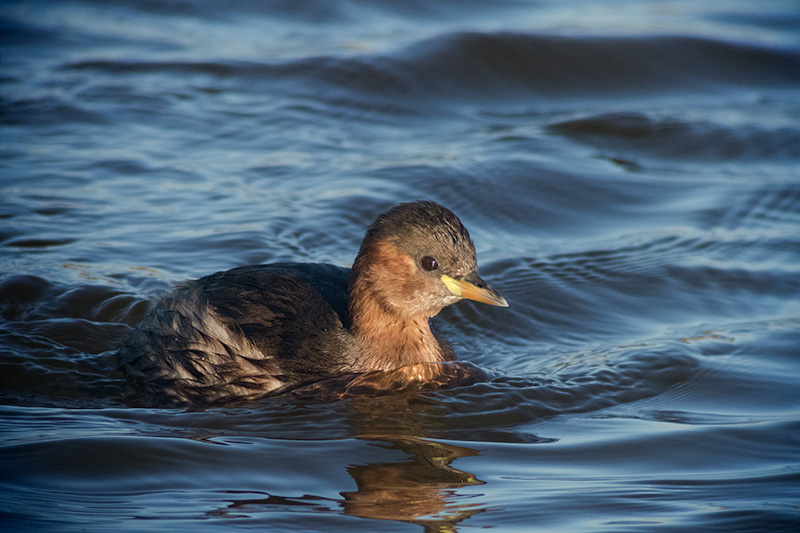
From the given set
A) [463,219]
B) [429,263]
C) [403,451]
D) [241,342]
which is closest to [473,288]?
[429,263]

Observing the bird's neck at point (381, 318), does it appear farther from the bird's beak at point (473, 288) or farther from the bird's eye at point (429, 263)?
the bird's beak at point (473, 288)

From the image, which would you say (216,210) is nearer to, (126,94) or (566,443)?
(126,94)

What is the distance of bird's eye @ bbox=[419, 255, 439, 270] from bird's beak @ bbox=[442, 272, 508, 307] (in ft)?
0.31

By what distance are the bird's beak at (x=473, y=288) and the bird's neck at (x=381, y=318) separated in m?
0.32

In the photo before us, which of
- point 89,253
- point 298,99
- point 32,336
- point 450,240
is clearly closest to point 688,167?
point 298,99

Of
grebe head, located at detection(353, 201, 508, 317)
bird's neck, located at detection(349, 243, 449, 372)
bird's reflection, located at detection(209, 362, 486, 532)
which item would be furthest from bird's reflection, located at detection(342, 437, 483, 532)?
grebe head, located at detection(353, 201, 508, 317)

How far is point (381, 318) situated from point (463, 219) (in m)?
3.41

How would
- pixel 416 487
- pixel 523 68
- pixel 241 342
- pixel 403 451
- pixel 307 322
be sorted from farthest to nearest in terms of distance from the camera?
pixel 523 68
pixel 307 322
pixel 241 342
pixel 403 451
pixel 416 487

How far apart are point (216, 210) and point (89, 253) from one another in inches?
55.2

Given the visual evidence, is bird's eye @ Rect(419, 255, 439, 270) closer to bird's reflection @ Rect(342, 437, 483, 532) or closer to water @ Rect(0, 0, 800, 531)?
water @ Rect(0, 0, 800, 531)

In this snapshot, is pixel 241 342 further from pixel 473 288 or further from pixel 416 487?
pixel 416 487

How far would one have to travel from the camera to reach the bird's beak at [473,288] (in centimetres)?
619

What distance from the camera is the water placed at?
505 centimetres

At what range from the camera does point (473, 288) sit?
6.20 m
